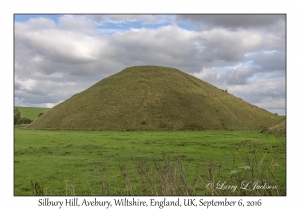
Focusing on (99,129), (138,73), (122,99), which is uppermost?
(138,73)

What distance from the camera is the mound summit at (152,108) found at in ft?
208

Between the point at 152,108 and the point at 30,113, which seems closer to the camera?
the point at 152,108

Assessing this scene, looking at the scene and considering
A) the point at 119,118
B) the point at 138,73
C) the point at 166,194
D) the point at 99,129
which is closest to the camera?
the point at 166,194

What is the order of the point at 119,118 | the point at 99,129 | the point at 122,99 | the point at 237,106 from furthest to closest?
the point at 237,106 < the point at 122,99 < the point at 119,118 < the point at 99,129

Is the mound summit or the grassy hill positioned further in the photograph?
the grassy hill

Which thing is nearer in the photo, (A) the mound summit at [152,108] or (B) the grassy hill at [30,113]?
(A) the mound summit at [152,108]

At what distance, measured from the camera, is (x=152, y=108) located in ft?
226

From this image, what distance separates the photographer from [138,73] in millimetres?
89125

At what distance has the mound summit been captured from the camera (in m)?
63.3

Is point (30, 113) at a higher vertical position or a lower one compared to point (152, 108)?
lower

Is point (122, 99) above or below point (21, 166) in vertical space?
above
